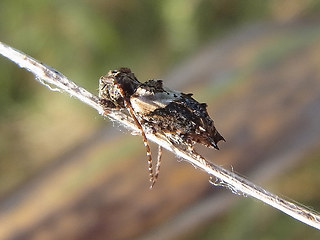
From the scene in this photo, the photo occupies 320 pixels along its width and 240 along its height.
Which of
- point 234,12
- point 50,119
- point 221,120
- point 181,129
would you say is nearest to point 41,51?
point 50,119

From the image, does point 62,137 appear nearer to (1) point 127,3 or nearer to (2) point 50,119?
(2) point 50,119

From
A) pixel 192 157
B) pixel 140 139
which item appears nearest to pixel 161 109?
pixel 192 157

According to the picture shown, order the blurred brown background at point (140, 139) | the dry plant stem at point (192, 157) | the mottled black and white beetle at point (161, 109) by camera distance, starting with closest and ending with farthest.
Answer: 1. the dry plant stem at point (192, 157)
2. the mottled black and white beetle at point (161, 109)
3. the blurred brown background at point (140, 139)

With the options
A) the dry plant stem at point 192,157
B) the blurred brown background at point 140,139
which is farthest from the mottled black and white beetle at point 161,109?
the blurred brown background at point 140,139

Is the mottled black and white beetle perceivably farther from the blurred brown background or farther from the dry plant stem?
the blurred brown background

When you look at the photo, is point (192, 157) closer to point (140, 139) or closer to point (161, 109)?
point (161, 109)

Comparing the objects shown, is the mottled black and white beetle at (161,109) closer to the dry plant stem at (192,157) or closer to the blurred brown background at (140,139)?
the dry plant stem at (192,157)
